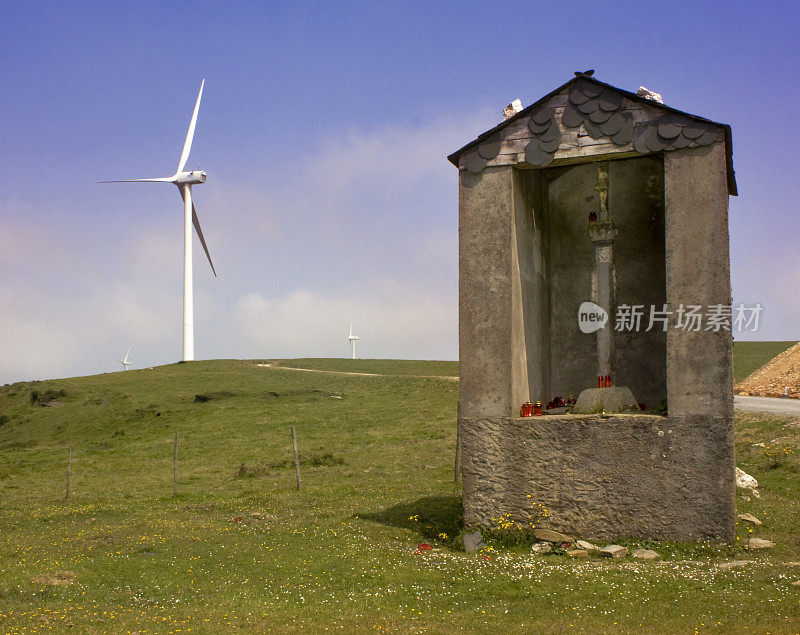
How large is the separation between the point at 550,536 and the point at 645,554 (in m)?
1.74

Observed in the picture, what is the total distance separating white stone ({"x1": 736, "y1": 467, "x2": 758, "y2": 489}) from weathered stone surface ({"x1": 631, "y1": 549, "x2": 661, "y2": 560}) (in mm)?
6840

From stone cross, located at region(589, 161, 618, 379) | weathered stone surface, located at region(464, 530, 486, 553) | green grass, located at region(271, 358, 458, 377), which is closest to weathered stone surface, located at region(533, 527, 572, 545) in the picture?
weathered stone surface, located at region(464, 530, 486, 553)

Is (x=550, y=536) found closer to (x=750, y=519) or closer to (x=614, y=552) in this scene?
(x=614, y=552)

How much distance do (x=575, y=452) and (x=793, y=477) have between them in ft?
29.0

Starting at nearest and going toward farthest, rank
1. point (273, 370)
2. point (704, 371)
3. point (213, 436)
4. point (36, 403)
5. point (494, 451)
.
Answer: point (704, 371) < point (494, 451) < point (213, 436) < point (36, 403) < point (273, 370)

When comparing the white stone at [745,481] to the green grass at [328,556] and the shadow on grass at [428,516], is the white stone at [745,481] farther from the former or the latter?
the shadow on grass at [428,516]

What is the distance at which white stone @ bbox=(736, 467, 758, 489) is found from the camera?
60.0ft

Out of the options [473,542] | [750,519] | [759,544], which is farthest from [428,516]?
[759,544]

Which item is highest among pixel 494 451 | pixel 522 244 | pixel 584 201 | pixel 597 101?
pixel 597 101

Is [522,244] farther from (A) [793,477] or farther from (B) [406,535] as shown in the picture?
(A) [793,477]

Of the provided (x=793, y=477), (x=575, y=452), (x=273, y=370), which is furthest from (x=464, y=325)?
(x=273, y=370)

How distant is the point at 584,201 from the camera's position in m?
18.1

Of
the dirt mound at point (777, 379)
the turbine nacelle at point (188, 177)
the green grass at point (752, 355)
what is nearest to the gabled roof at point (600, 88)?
the dirt mound at point (777, 379)

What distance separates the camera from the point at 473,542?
1387cm
